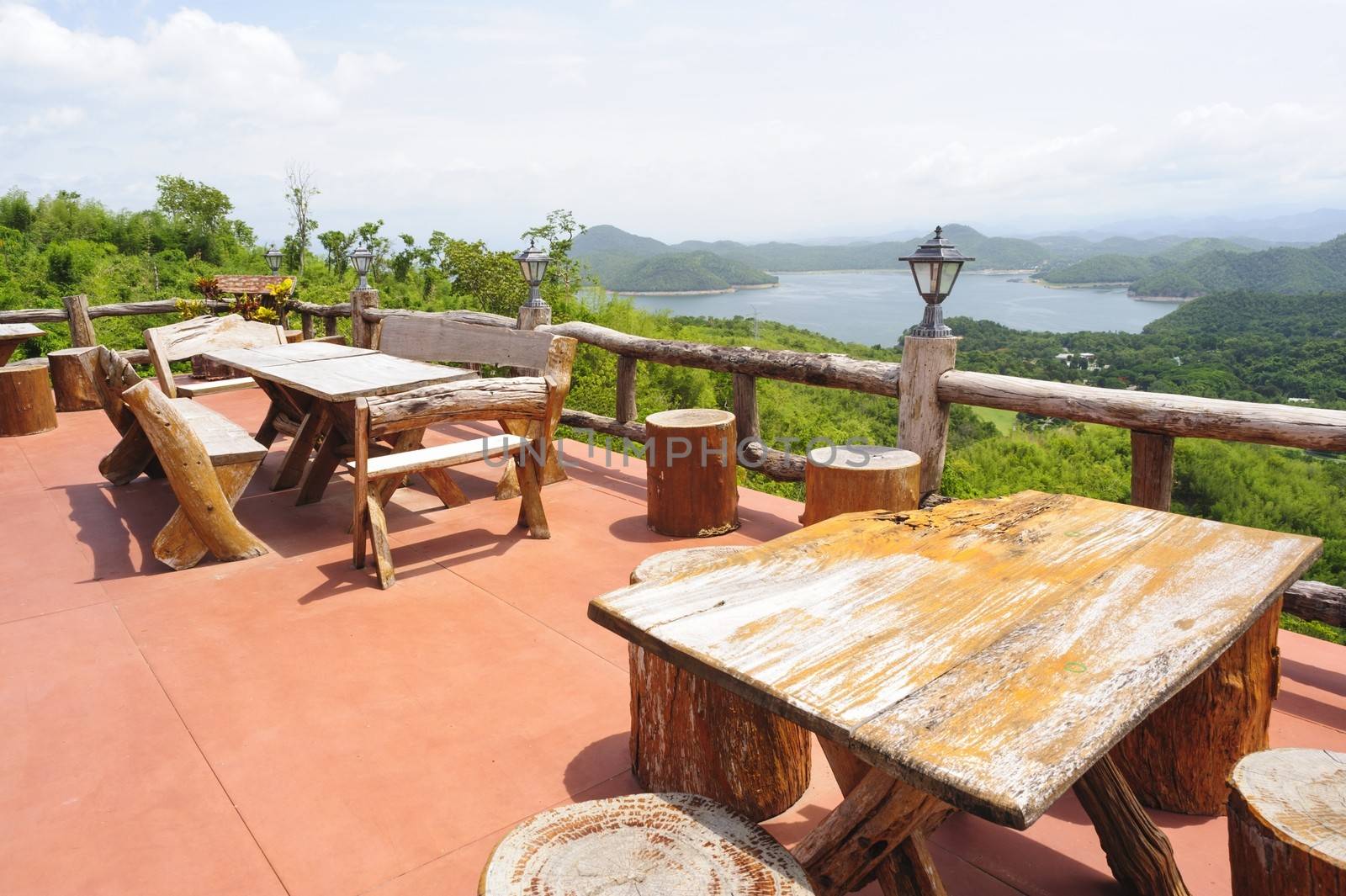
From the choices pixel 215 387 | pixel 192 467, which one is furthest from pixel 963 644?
pixel 215 387

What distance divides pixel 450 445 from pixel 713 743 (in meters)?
2.65

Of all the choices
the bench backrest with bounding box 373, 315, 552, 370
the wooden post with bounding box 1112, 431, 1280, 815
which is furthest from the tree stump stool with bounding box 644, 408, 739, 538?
the wooden post with bounding box 1112, 431, 1280, 815

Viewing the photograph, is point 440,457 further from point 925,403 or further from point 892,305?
point 892,305

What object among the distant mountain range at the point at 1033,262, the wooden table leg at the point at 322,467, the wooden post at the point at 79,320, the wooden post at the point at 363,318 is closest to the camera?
the wooden table leg at the point at 322,467

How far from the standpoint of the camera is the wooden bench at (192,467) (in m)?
3.64

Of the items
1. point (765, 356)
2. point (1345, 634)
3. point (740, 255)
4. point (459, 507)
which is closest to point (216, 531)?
point (459, 507)

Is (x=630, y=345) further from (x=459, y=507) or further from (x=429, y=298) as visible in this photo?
(x=429, y=298)

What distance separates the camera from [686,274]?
154 ft

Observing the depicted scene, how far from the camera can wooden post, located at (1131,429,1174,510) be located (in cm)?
323

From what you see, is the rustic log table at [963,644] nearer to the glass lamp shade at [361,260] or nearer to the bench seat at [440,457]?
the bench seat at [440,457]

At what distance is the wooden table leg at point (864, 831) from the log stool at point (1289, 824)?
49 cm

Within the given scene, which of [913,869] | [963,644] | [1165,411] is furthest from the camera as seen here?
[1165,411]

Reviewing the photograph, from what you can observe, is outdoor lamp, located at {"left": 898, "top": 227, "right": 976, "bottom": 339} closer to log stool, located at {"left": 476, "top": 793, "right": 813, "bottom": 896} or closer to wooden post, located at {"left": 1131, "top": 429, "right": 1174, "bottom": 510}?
wooden post, located at {"left": 1131, "top": 429, "right": 1174, "bottom": 510}

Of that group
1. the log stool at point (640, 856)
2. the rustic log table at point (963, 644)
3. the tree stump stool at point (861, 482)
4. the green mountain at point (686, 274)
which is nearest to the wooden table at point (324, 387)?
the tree stump stool at point (861, 482)
